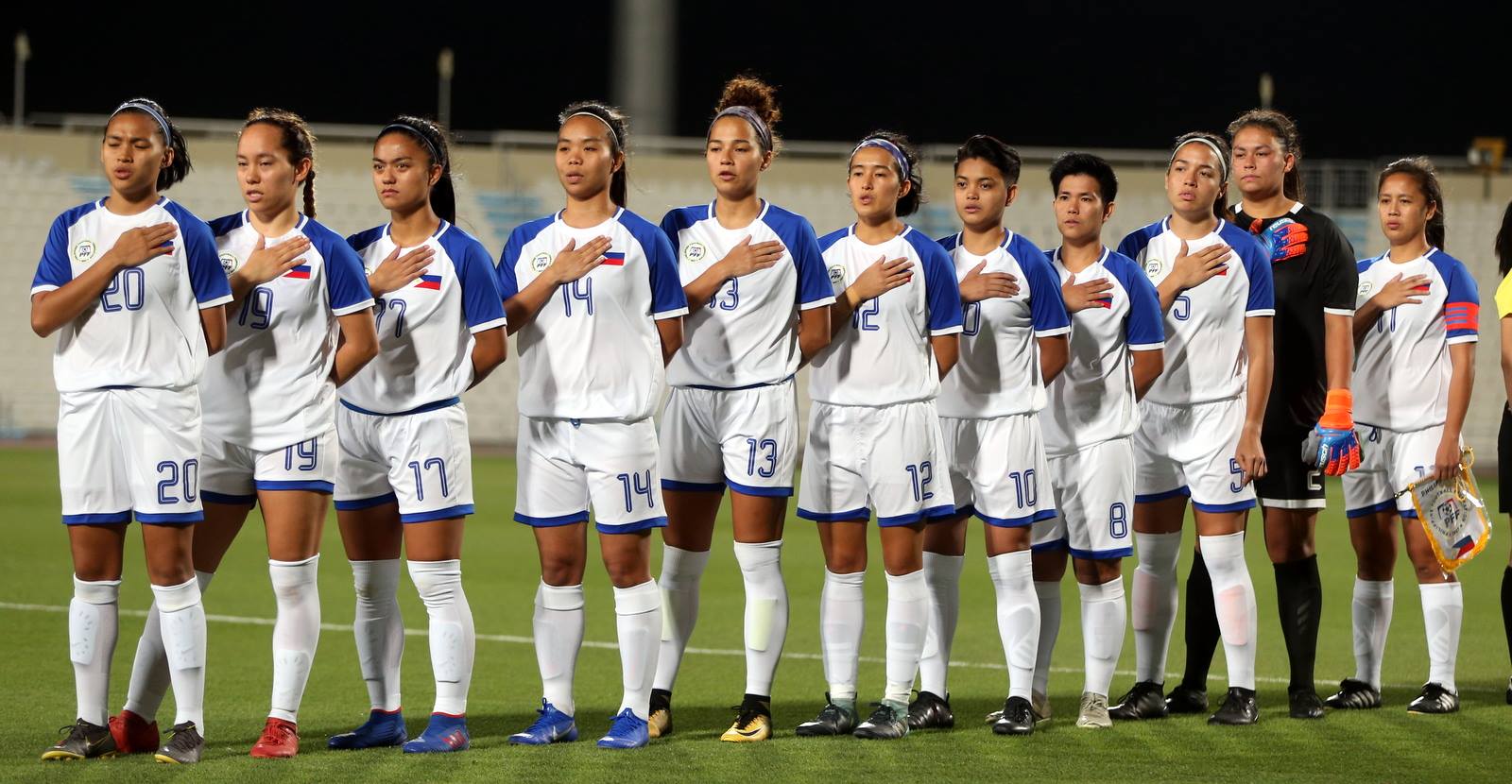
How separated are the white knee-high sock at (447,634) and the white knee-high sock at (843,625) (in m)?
1.21

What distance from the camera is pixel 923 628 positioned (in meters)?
5.55

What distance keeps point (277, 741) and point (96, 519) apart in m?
0.87

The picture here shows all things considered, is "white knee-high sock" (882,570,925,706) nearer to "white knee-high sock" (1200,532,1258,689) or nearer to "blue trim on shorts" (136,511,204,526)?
"white knee-high sock" (1200,532,1258,689)

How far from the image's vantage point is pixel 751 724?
18.0ft

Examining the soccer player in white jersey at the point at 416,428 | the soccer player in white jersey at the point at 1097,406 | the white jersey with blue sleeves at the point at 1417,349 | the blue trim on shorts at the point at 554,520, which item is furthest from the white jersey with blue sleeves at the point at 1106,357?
the soccer player in white jersey at the point at 416,428

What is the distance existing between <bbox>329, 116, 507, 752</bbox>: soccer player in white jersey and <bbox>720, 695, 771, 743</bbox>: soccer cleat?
897mm

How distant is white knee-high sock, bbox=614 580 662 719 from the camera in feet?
17.4

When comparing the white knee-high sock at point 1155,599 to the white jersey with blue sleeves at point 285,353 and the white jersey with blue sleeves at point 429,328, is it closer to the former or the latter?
the white jersey with blue sleeves at point 429,328

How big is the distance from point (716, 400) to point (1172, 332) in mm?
1780

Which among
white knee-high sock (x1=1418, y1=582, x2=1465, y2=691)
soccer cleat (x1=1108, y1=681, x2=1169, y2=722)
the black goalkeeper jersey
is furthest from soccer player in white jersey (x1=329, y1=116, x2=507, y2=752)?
white knee-high sock (x1=1418, y1=582, x2=1465, y2=691)

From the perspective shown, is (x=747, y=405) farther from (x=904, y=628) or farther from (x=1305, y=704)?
(x=1305, y=704)

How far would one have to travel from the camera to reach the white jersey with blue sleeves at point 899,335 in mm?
5520

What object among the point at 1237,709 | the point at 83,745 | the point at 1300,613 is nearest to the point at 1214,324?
the point at 1300,613

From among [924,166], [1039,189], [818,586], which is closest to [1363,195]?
[1039,189]
